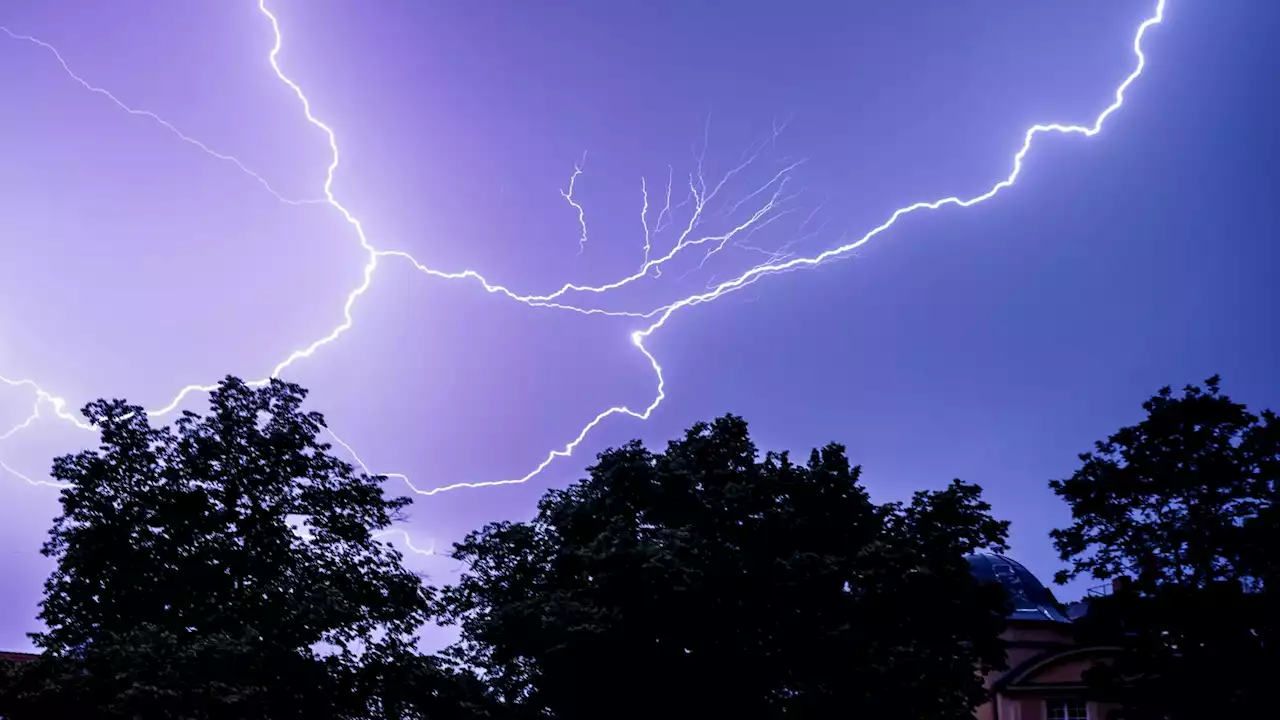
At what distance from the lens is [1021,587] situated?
3941cm

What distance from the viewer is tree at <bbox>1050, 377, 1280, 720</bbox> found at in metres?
19.4

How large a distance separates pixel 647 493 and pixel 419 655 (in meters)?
6.75

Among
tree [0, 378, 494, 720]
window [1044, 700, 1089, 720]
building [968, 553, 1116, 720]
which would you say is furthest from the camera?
window [1044, 700, 1089, 720]

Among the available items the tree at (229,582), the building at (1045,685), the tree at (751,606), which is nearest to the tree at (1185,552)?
the tree at (751,606)

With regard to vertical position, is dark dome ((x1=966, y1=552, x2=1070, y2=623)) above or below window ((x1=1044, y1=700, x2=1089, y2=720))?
above

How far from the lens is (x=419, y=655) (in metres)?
22.4

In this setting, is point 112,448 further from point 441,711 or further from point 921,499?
point 921,499

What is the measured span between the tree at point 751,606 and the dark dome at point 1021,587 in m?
18.1

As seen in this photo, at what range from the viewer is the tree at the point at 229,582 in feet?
58.7

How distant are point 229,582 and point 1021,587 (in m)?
31.8

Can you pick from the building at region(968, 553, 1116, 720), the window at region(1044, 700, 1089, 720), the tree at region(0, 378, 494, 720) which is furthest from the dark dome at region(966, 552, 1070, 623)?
the tree at region(0, 378, 494, 720)

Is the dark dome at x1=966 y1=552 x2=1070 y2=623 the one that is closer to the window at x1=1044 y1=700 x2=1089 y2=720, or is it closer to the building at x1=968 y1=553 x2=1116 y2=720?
the building at x1=968 y1=553 x2=1116 y2=720

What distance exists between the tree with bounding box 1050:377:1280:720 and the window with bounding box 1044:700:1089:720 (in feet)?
40.4

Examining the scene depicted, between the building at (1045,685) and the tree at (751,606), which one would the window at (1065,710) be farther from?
the tree at (751,606)
